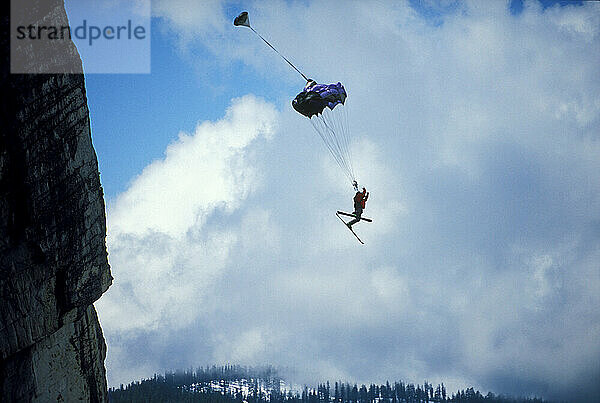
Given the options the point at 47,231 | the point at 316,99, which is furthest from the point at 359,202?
the point at 47,231

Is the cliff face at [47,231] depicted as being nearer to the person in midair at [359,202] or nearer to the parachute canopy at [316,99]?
the parachute canopy at [316,99]

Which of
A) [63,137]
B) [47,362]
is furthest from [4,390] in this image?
[63,137]

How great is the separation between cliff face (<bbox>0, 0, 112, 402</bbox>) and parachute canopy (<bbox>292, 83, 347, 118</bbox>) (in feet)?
42.5

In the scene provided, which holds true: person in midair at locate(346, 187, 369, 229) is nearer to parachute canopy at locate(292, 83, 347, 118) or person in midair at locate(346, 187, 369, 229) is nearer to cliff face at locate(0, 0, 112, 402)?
parachute canopy at locate(292, 83, 347, 118)

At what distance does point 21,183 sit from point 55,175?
4.98 ft

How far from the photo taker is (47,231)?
16.4 meters

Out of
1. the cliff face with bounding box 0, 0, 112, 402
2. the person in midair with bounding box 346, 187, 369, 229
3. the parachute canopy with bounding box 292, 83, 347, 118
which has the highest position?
the parachute canopy with bounding box 292, 83, 347, 118

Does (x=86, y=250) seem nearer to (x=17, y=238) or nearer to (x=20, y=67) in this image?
(x=17, y=238)

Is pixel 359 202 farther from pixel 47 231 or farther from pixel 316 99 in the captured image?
pixel 47 231

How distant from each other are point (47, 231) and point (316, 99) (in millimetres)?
16689

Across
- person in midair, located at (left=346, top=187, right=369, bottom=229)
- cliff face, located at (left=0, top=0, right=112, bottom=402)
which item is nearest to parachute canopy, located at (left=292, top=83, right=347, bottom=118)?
person in midair, located at (left=346, top=187, right=369, bottom=229)

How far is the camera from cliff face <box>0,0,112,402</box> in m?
14.8

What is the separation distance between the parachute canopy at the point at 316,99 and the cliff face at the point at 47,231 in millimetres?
12946

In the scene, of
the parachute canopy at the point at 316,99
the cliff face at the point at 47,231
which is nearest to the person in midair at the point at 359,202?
the parachute canopy at the point at 316,99
